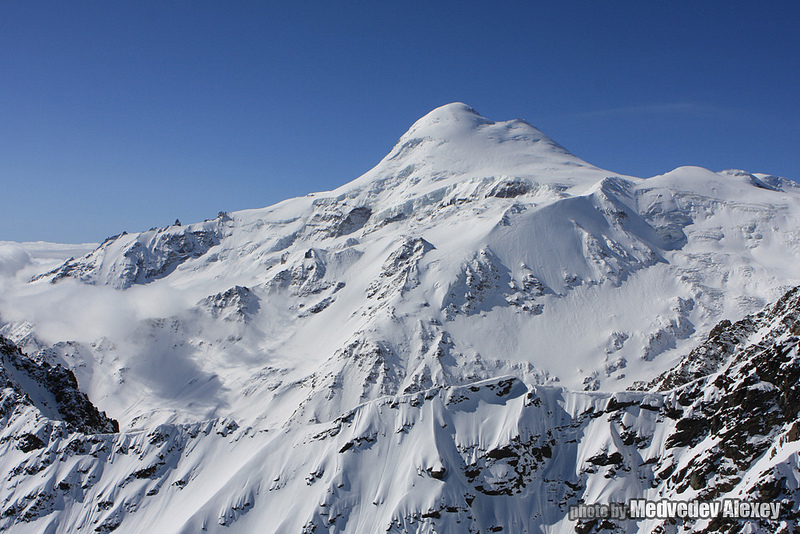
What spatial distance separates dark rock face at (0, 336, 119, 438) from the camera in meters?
110

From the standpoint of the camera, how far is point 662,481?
79562mm

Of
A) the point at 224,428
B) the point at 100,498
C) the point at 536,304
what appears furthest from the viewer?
the point at 536,304

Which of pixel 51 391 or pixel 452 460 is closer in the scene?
pixel 452 460

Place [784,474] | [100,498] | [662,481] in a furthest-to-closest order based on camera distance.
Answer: [100,498]
[662,481]
[784,474]

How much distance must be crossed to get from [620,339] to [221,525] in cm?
11748

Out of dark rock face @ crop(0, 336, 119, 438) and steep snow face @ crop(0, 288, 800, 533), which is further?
dark rock face @ crop(0, 336, 119, 438)

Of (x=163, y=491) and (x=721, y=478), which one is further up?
(x=721, y=478)

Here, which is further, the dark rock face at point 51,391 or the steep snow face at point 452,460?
the dark rock face at point 51,391

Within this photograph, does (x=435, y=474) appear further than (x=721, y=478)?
Yes

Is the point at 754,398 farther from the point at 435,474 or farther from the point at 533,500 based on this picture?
the point at 435,474

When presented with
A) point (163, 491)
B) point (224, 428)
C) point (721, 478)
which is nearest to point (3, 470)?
point (163, 491)

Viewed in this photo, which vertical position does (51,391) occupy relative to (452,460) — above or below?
above

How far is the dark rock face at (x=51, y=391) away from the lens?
360 ft

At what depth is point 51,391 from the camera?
4732 inches
